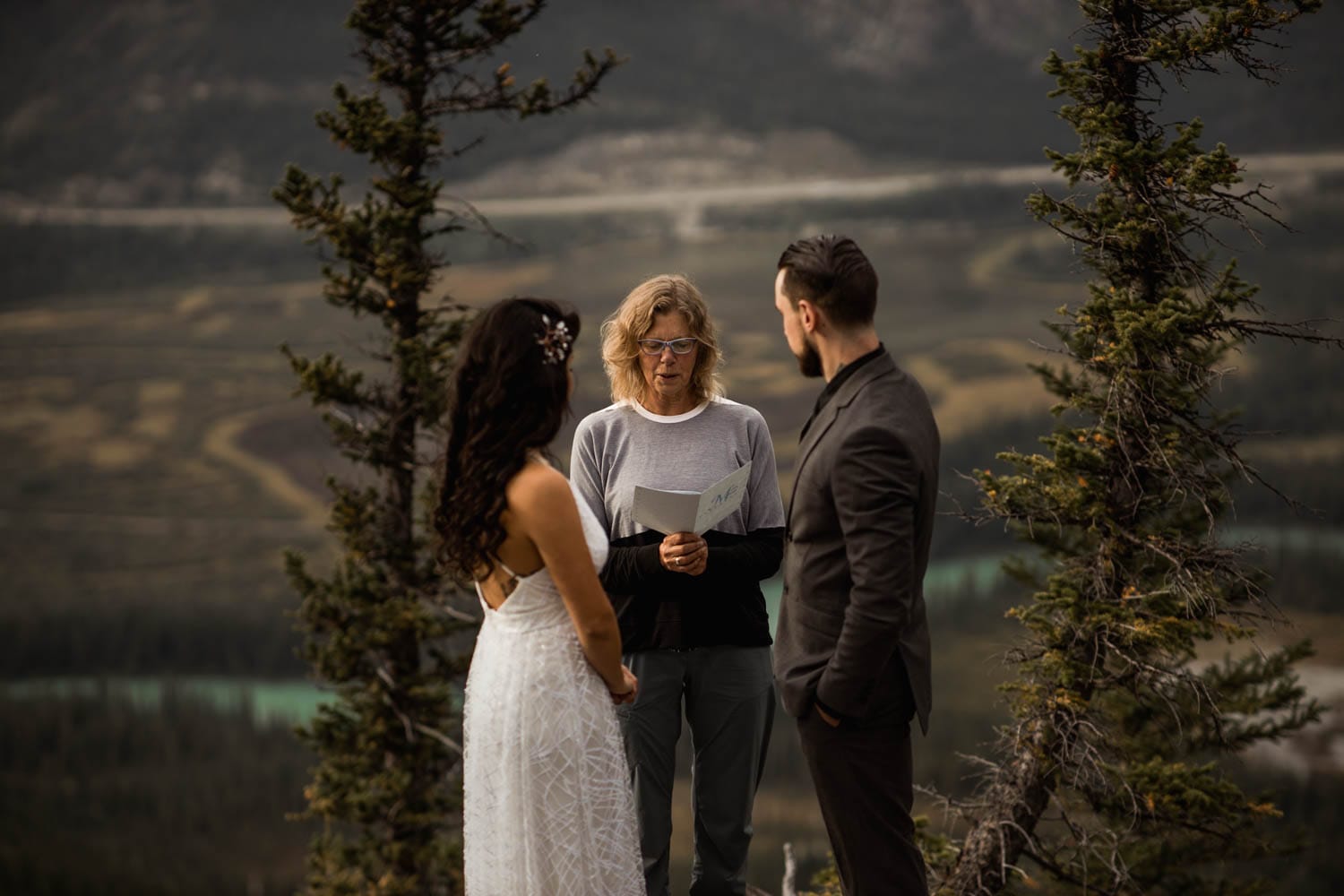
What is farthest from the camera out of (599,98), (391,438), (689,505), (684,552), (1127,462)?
(599,98)

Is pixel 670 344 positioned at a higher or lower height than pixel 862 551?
higher

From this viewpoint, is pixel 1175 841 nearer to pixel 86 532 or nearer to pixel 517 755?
pixel 517 755

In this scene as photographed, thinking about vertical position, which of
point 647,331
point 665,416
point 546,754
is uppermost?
point 647,331

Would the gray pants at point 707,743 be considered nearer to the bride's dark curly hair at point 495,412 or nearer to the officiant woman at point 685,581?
the officiant woman at point 685,581

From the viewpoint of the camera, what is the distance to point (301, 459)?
40.6 m

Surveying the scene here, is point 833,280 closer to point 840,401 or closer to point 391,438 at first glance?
point 840,401

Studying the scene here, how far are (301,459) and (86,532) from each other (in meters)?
7.28

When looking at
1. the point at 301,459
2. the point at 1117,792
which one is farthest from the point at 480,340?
the point at 301,459

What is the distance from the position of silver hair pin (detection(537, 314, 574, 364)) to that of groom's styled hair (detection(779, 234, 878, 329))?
51cm

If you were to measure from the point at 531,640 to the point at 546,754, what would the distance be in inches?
10.5

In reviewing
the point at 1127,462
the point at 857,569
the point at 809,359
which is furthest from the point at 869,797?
the point at 1127,462

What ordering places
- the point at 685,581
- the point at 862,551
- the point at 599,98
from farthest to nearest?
the point at 599,98 → the point at 685,581 → the point at 862,551

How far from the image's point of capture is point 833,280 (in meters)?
2.66

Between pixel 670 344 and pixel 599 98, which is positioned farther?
pixel 599 98
